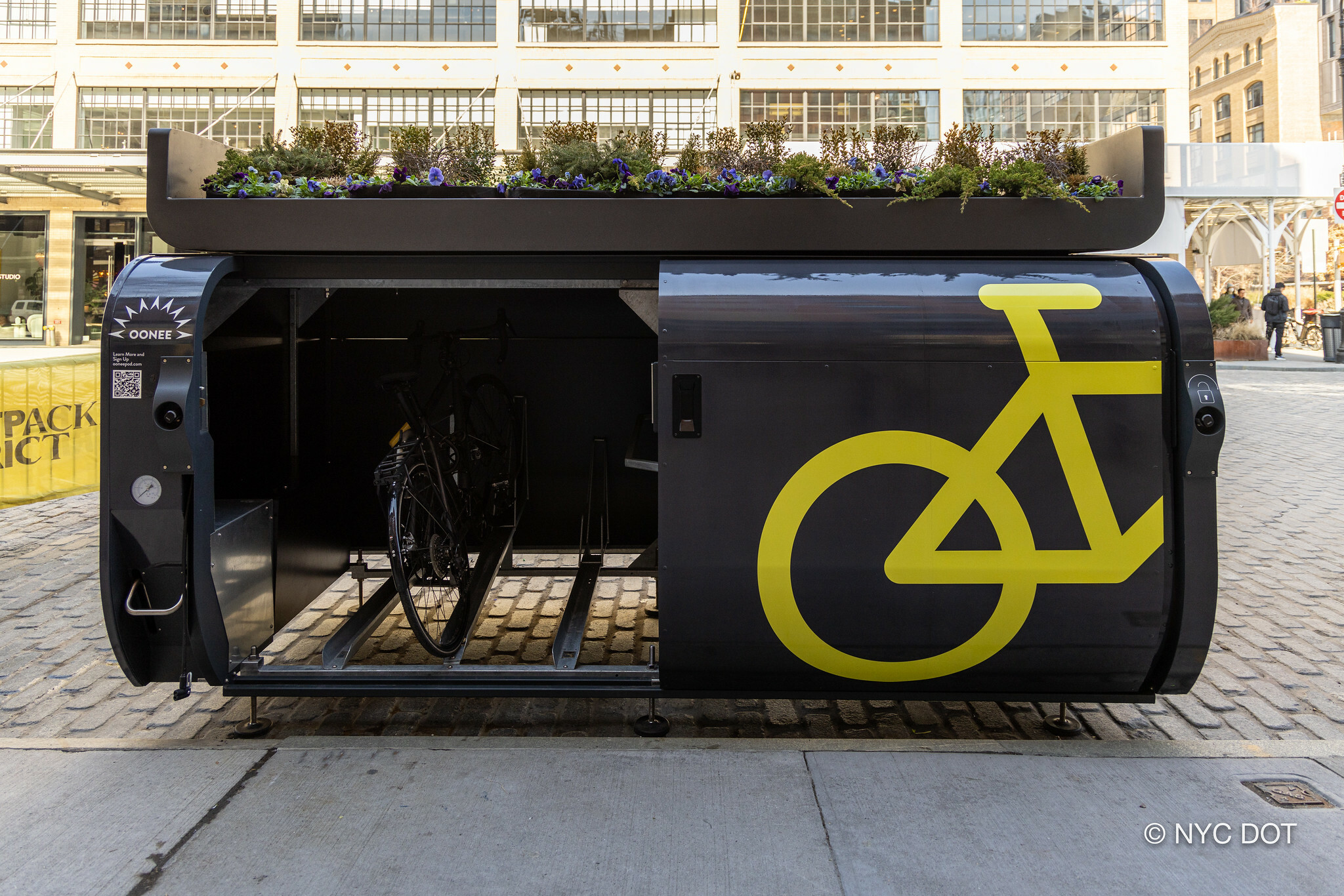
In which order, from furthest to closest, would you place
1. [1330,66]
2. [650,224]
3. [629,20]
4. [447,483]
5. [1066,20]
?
[1330,66], [1066,20], [629,20], [447,483], [650,224]

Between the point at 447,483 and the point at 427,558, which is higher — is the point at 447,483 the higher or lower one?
the higher one

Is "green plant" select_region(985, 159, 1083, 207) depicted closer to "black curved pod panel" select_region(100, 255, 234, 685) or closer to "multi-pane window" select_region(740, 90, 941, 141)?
"black curved pod panel" select_region(100, 255, 234, 685)

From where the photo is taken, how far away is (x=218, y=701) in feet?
16.9

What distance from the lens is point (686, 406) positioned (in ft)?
14.0

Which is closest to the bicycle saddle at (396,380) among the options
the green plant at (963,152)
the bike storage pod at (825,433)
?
the bike storage pod at (825,433)

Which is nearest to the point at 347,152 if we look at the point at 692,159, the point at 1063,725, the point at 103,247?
the point at 692,159

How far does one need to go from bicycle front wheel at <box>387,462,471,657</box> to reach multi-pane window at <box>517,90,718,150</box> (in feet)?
91.3

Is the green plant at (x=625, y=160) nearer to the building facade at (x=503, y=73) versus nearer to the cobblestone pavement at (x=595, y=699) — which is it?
the cobblestone pavement at (x=595, y=699)

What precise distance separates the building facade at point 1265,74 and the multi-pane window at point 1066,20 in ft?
137

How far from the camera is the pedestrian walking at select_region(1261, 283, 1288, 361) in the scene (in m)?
27.9

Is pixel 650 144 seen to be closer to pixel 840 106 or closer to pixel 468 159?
pixel 468 159

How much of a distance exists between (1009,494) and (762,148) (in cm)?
189

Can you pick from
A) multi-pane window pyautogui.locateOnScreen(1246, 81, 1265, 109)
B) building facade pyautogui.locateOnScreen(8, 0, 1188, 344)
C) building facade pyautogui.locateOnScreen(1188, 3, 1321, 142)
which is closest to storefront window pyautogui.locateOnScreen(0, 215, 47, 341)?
building facade pyautogui.locateOnScreen(8, 0, 1188, 344)

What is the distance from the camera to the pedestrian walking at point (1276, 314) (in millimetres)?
27938
